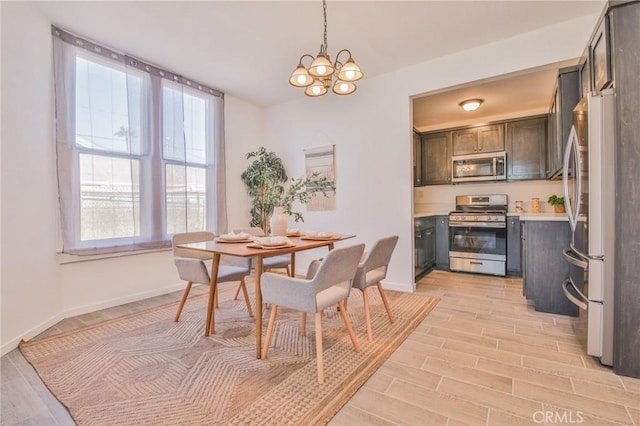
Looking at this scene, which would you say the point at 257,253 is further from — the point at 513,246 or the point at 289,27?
the point at 513,246

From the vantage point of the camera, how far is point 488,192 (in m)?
5.07

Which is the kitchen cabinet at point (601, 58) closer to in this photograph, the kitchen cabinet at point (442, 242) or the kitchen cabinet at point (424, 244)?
the kitchen cabinet at point (424, 244)

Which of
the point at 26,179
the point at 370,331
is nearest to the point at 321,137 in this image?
the point at 370,331

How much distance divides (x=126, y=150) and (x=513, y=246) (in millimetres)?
5089

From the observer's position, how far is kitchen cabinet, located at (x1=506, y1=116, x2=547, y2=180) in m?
4.45

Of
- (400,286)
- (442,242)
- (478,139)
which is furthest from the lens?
(478,139)

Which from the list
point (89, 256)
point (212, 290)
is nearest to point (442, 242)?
point (212, 290)

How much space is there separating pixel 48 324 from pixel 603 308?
13.8 feet

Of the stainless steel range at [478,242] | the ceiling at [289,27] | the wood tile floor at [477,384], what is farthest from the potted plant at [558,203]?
the ceiling at [289,27]

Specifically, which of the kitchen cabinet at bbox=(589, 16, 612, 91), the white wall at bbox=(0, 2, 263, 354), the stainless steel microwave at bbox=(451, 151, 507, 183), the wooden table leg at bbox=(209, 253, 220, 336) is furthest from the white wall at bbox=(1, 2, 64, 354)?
the stainless steel microwave at bbox=(451, 151, 507, 183)

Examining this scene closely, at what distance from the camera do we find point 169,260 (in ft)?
12.1

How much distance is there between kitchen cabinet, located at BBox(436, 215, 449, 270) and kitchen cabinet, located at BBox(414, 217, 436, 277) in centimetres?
8

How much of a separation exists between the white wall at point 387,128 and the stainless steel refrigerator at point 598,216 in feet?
4.23

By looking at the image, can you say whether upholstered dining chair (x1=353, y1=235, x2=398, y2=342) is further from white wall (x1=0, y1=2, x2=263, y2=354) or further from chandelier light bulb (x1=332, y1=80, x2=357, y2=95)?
white wall (x1=0, y1=2, x2=263, y2=354)
